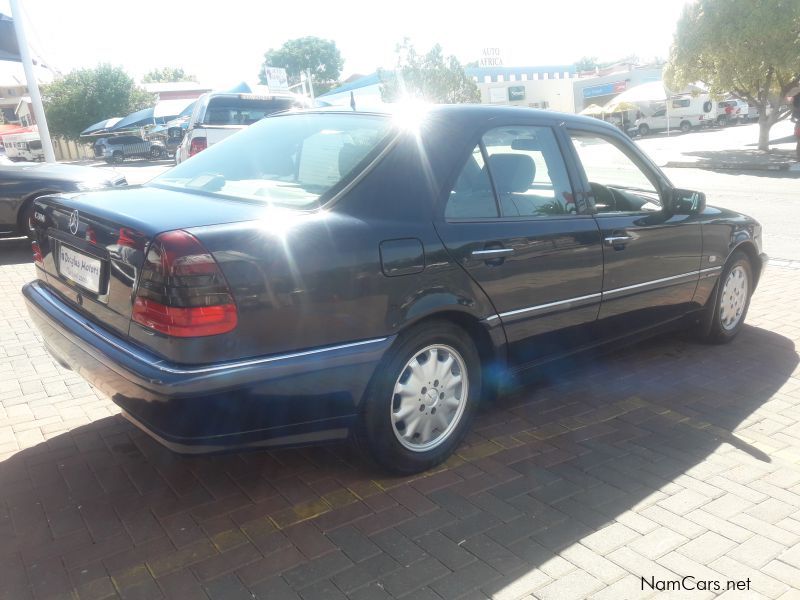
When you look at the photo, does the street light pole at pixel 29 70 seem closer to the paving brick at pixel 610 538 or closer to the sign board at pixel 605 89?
the paving brick at pixel 610 538

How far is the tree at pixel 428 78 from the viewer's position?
38.9 metres

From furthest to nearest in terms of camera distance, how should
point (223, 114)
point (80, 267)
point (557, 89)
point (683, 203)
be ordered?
point (557, 89) < point (223, 114) < point (683, 203) < point (80, 267)

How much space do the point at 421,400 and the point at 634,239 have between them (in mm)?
1704

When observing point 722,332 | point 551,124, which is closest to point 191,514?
point 551,124

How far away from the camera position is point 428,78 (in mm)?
38906

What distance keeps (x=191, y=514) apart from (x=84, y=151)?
2328 inches

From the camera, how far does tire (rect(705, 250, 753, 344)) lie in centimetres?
500

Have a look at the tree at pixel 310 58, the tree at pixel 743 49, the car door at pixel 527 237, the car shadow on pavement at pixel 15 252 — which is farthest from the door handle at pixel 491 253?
the tree at pixel 310 58

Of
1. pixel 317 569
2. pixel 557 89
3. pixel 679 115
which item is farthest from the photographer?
pixel 557 89

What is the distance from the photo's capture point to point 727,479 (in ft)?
10.8

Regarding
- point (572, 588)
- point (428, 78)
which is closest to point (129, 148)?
point (428, 78)

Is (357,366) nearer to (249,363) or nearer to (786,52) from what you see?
(249,363)

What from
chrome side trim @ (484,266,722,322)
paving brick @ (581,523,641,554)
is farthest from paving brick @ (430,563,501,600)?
chrome side trim @ (484,266,722,322)

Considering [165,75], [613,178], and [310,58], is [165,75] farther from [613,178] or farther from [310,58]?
[613,178]
